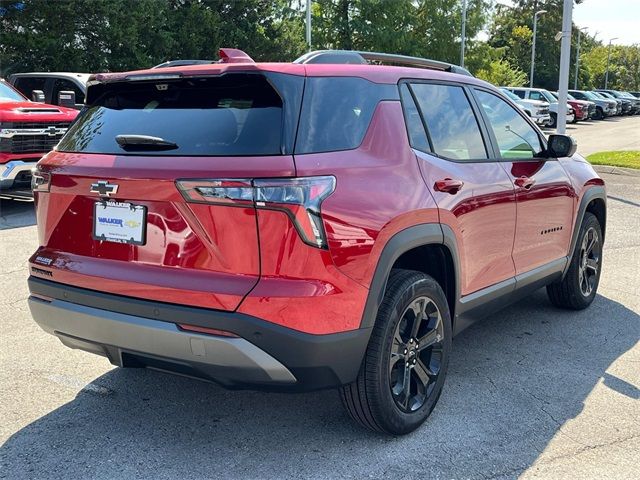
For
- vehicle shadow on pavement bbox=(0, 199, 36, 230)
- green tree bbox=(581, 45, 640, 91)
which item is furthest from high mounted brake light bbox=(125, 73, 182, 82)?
green tree bbox=(581, 45, 640, 91)

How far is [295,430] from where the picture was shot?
10.9 ft

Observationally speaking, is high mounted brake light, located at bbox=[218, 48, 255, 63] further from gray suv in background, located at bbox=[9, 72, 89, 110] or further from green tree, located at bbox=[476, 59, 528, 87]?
green tree, located at bbox=[476, 59, 528, 87]

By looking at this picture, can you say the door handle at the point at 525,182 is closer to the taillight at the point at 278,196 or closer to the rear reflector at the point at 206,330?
the taillight at the point at 278,196

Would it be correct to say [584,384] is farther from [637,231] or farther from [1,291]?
[637,231]

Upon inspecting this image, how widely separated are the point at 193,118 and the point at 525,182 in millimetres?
2237

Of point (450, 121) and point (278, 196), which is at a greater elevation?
point (450, 121)

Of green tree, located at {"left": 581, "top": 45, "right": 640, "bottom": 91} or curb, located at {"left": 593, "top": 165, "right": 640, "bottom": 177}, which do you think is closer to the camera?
curb, located at {"left": 593, "top": 165, "right": 640, "bottom": 177}

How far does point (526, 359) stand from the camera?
4.29 m

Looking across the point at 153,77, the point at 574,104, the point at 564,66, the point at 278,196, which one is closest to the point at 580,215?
the point at 278,196

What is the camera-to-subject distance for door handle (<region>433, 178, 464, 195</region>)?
335 centimetres

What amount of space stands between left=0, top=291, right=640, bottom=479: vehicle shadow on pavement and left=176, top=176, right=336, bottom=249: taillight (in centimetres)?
109

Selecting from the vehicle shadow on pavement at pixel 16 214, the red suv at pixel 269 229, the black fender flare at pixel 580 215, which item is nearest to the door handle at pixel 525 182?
the red suv at pixel 269 229

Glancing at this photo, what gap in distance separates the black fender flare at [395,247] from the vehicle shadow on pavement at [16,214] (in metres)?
6.66

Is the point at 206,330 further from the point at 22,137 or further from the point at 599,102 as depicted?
the point at 599,102
